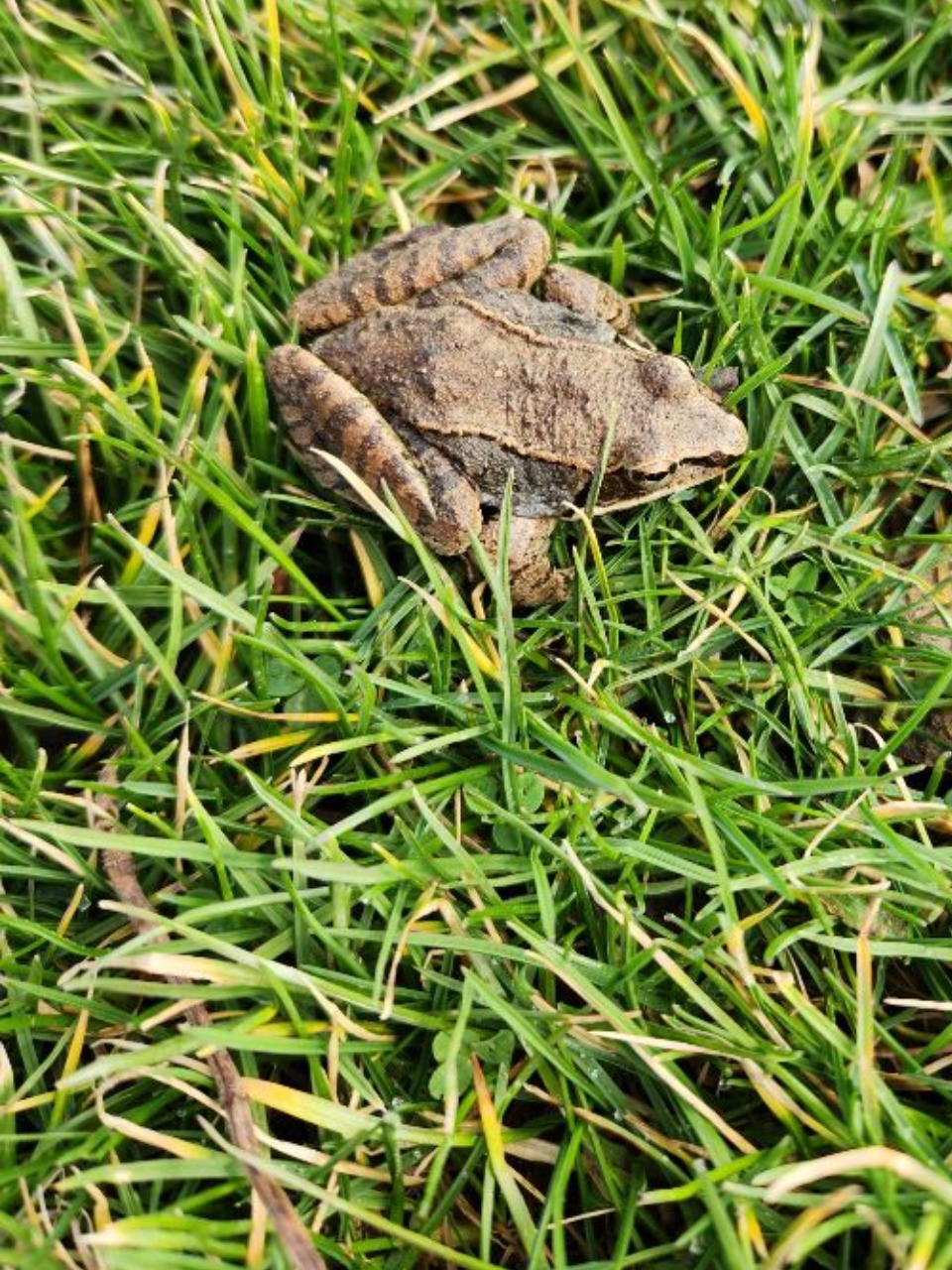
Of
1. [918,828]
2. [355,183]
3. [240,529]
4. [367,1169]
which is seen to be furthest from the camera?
[355,183]

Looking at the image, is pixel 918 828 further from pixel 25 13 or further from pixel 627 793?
pixel 25 13

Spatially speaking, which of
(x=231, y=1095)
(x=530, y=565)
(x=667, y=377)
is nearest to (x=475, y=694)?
(x=530, y=565)

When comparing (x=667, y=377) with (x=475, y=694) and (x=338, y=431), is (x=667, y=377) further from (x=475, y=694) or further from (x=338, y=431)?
(x=475, y=694)

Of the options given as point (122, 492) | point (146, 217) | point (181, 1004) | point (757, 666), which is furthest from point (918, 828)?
point (146, 217)

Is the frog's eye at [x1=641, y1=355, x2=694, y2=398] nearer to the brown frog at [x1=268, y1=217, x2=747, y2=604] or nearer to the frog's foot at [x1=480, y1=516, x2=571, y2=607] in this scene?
the brown frog at [x1=268, y1=217, x2=747, y2=604]

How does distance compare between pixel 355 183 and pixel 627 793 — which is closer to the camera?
pixel 627 793
